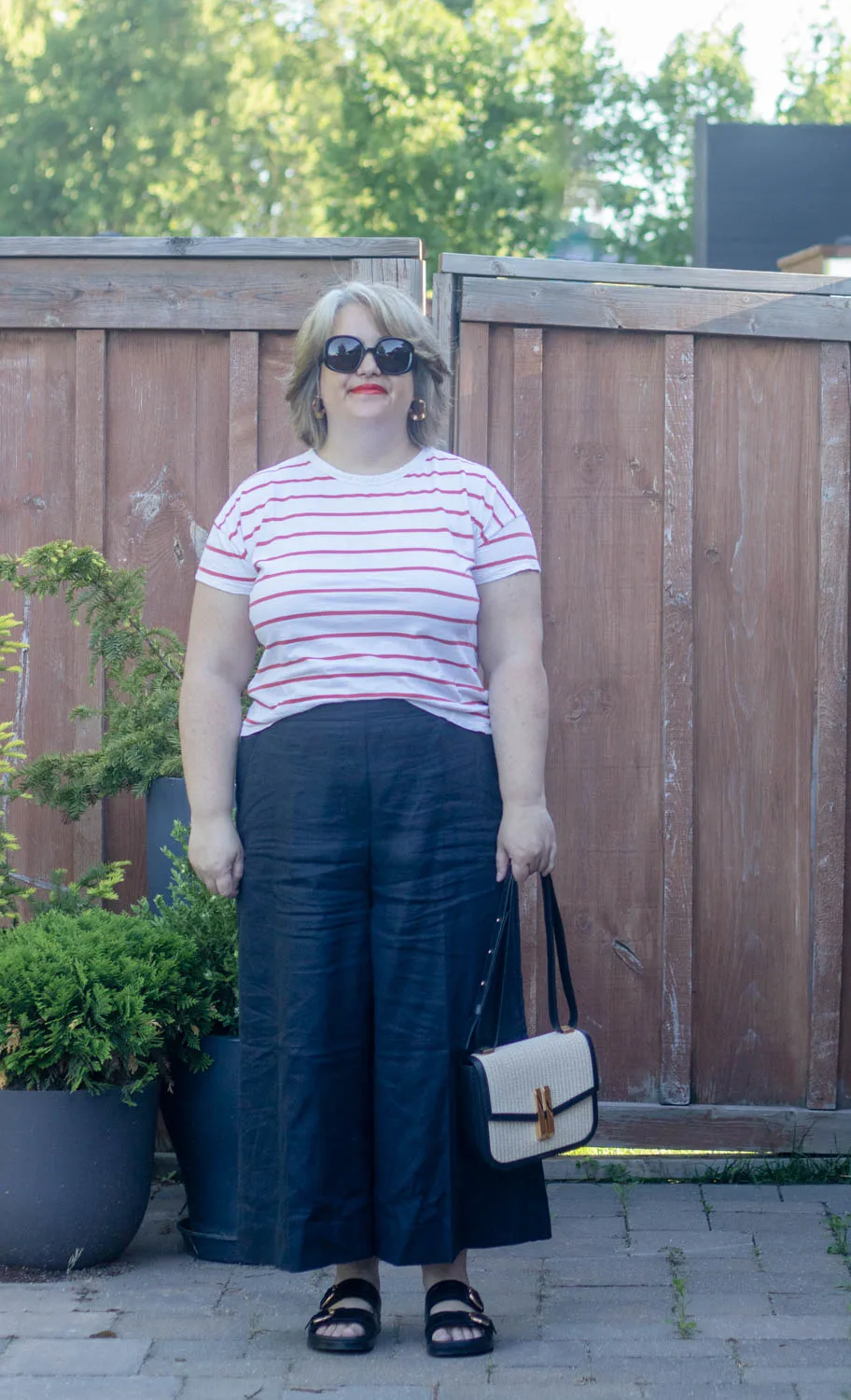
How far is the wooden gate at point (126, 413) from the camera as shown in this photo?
3.98 m

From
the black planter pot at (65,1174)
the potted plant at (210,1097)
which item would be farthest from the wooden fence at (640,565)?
the black planter pot at (65,1174)

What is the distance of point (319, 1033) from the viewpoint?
9.06 ft

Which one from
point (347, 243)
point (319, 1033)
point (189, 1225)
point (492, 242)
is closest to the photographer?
point (319, 1033)

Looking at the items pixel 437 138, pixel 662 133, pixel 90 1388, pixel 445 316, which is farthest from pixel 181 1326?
pixel 662 133

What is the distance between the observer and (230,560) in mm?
2855

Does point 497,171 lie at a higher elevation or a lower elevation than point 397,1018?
higher

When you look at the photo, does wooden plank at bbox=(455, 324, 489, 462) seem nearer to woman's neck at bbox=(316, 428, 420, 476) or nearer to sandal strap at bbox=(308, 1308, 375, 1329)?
woman's neck at bbox=(316, 428, 420, 476)

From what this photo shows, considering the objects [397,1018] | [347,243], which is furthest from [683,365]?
[397,1018]

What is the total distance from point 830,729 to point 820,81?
3109 cm

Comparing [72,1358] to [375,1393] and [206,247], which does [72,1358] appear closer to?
[375,1393]

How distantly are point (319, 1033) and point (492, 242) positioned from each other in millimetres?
22085

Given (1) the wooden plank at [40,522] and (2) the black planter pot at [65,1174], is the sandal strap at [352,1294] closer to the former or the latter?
(2) the black planter pot at [65,1174]

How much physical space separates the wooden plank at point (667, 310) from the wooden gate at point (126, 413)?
26 centimetres

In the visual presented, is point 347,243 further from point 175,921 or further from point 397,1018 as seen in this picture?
point 397,1018
